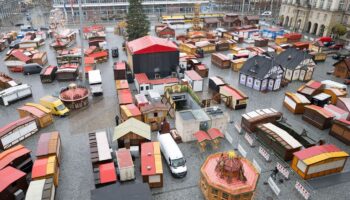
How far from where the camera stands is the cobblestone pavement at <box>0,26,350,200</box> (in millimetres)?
21328

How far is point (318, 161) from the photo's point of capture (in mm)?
22078

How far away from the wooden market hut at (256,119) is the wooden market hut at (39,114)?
22.6 meters

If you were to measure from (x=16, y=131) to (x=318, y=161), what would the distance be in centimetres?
2900

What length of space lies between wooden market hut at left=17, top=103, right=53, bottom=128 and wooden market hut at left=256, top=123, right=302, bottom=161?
2386cm

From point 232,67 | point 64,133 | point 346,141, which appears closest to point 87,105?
point 64,133

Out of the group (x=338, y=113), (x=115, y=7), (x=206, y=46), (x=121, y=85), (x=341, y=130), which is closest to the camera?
(x=341, y=130)

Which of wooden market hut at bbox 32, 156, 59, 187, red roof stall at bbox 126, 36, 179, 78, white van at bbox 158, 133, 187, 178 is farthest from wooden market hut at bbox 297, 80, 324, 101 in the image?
wooden market hut at bbox 32, 156, 59, 187

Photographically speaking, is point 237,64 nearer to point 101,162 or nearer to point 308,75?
point 308,75

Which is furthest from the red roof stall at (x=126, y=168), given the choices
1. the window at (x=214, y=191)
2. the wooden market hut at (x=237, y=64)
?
the wooden market hut at (x=237, y=64)

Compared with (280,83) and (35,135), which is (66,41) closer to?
(35,135)

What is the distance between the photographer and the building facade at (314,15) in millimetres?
67312

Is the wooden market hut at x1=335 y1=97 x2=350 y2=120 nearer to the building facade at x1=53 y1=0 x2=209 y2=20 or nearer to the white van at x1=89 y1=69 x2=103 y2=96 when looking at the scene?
the white van at x1=89 y1=69 x2=103 y2=96

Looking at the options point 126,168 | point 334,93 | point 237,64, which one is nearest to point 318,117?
point 334,93

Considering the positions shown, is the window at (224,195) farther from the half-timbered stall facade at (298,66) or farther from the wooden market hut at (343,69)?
the wooden market hut at (343,69)
